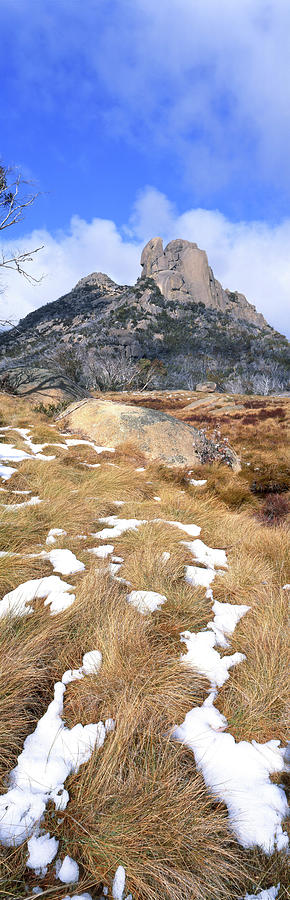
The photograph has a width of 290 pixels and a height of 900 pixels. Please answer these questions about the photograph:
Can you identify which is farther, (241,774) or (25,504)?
(25,504)

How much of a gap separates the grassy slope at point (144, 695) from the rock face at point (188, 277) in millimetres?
115057

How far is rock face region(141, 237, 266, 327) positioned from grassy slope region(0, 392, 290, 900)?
11506cm

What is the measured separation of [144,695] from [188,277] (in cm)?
13123

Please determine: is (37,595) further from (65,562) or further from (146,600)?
(146,600)

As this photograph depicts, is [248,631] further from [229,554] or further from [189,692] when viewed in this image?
[229,554]

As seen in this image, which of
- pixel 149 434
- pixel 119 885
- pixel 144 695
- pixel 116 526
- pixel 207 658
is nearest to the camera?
pixel 119 885

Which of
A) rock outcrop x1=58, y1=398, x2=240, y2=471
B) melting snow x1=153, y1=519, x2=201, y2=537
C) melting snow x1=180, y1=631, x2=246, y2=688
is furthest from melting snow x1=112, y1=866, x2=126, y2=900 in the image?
rock outcrop x1=58, y1=398, x2=240, y2=471

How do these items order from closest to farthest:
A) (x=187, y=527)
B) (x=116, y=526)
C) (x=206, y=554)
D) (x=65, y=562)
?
(x=65, y=562) < (x=206, y=554) < (x=116, y=526) < (x=187, y=527)

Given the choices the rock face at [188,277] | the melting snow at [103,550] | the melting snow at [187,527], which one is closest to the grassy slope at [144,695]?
the melting snow at [103,550]

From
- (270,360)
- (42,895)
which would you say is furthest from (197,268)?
(42,895)

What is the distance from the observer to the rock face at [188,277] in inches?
4392

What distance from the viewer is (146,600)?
2.40 m

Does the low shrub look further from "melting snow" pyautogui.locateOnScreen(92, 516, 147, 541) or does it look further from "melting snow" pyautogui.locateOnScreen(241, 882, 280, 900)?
"melting snow" pyautogui.locateOnScreen(241, 882, 280, 900)

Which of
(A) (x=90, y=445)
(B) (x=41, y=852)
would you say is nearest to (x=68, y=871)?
(B) (x=41, y=852)
